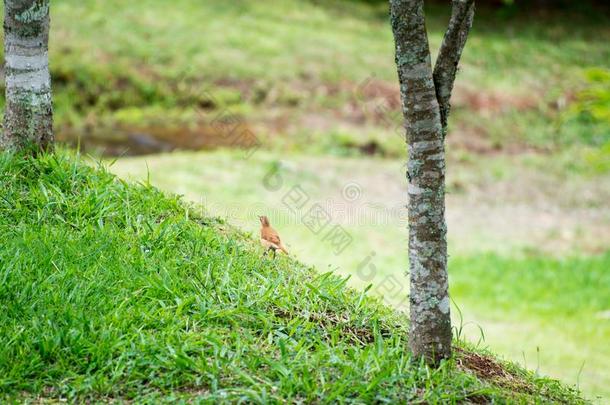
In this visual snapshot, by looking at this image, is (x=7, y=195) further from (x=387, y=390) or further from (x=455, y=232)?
(x=455, y=232)

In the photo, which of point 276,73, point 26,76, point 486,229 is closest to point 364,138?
point 276,73

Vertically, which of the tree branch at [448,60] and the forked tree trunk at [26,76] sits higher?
the tree branch at [448,60]

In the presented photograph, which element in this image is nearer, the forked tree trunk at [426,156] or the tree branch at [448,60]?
the forked tree trunk at [426,156]

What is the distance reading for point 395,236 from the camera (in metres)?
9.41

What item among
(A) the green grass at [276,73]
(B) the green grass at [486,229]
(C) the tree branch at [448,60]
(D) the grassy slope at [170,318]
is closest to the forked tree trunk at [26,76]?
(D) the grassy slope at [170,318]

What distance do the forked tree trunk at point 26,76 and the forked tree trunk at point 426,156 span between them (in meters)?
2.31

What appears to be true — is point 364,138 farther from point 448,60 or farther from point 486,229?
point 448,60

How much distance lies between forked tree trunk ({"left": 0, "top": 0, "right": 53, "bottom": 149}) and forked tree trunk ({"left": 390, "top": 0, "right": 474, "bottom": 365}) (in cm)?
231

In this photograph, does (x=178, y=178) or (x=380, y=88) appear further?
(x=380, y=88)

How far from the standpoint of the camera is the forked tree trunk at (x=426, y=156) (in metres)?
3.29

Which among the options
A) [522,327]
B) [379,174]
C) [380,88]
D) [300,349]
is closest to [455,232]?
[379,174]

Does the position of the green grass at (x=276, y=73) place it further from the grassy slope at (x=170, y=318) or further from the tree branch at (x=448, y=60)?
the tree branch at (x=448, y=60)

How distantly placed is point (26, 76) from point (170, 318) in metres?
1.94

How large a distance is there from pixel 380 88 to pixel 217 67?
290cm
